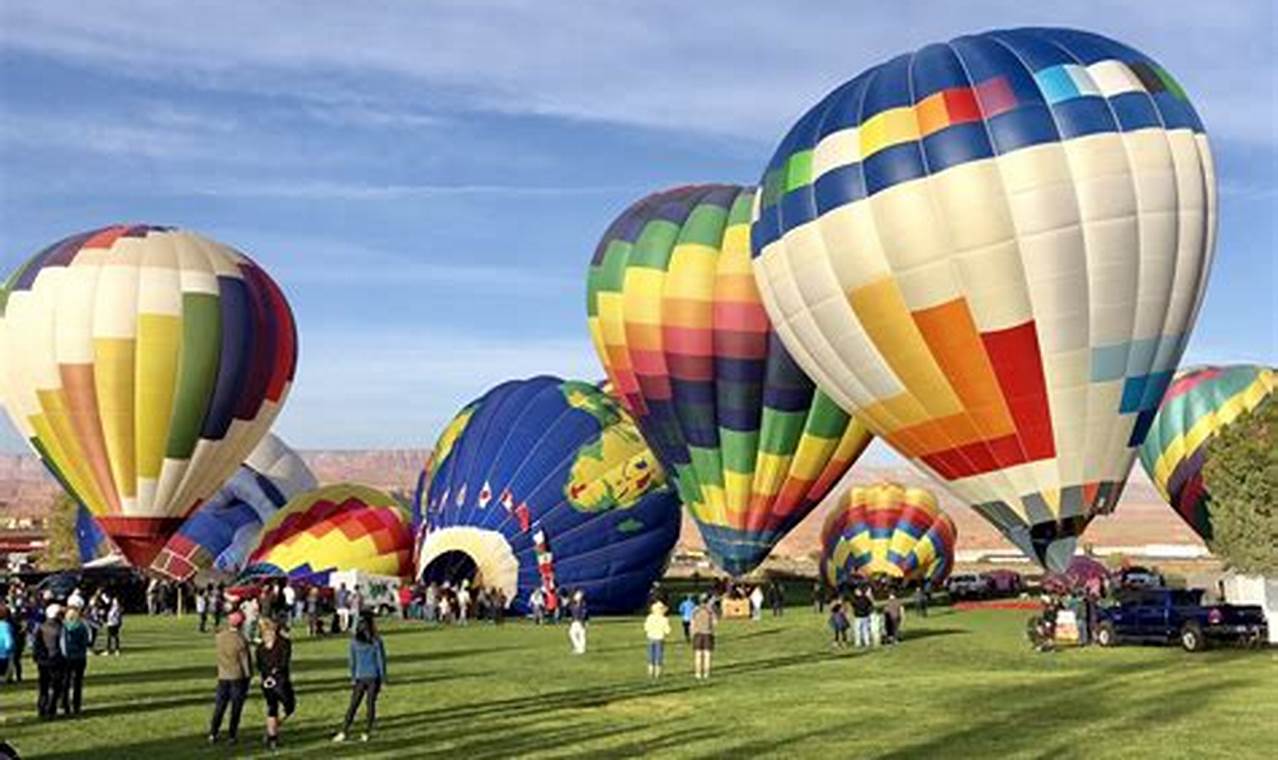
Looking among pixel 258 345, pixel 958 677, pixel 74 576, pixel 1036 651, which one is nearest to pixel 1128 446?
pixel 1036 651

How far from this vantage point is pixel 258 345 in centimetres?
4097

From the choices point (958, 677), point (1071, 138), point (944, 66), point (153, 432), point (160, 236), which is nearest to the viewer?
point (958, 677)

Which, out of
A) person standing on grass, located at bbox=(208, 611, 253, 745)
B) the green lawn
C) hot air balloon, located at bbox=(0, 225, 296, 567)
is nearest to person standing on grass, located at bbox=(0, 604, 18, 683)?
the green lawn

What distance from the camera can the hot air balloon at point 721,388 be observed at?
124 feet

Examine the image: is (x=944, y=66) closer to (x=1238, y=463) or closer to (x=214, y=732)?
(x=1238, y=463)

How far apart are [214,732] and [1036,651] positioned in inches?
691

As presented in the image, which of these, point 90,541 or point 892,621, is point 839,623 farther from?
point 90,541

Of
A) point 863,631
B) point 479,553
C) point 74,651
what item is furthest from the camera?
point 479,553

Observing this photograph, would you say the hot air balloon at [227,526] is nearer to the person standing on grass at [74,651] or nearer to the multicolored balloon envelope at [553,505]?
the multicolored balloon envelope at [553,505]

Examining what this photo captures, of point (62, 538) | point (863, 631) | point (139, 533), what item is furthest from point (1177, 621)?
point (62, 538)

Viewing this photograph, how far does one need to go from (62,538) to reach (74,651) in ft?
192

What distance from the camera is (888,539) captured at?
5650 cm

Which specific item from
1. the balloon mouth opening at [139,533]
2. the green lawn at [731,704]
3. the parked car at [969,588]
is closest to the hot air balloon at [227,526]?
the balloon mouth opening at [139,533]

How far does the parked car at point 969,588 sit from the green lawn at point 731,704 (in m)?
25.0
